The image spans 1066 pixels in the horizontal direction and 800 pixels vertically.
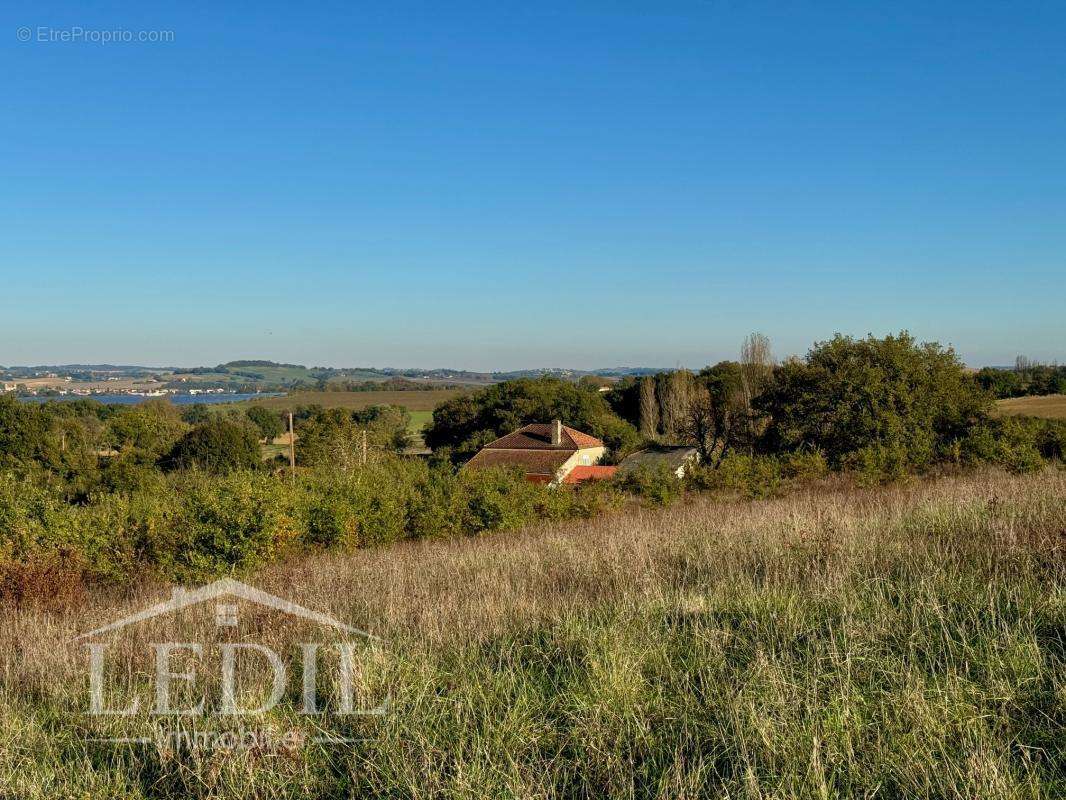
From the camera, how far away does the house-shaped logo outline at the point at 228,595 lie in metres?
5.85

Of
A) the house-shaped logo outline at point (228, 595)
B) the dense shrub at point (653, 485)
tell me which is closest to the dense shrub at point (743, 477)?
the dense shrub at point (653, 485)

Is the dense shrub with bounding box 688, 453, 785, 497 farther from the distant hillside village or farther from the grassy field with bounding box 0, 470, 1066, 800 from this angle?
the distant hillside village

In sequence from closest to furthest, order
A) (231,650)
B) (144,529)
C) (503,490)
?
(231,650), (144,529), (503,490)

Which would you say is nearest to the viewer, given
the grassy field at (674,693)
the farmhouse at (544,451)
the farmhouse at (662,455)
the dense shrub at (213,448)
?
the grassy field at (674,693)

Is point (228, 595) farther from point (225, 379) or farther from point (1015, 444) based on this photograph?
point (225, 379)

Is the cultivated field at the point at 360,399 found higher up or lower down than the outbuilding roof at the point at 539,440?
higher up

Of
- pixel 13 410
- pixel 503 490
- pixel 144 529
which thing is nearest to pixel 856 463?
pixel 503 490

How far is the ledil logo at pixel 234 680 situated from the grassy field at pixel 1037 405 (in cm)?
4811

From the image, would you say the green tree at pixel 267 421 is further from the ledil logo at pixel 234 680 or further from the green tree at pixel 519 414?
the ledil logo at pixel 234 680

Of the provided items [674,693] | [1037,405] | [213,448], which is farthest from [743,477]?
[1037,405]

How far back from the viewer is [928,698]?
11.8 feet

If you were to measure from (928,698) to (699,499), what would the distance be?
1502cm

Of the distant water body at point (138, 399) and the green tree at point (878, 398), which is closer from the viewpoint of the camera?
the green tree at point (878, 398)

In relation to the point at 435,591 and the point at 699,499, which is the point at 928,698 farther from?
the point at 699,499
